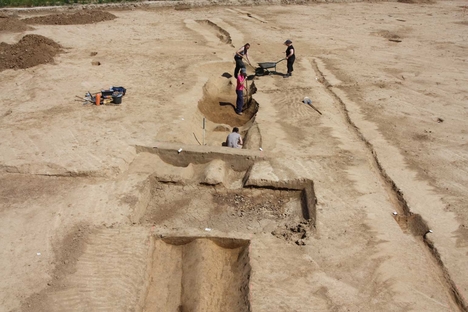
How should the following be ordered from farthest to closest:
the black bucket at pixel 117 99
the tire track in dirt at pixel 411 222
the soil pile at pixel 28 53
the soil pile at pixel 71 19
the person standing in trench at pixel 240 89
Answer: the soil pile at pixel 71 19, the soil pile at pixel 28 53, the person standing in trench at pixel 240 89, the black bucket at pixel 117 99, the tire track in dirt at pixel 411 222

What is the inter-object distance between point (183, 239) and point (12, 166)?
431 cm

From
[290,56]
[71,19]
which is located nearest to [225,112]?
[290,56]

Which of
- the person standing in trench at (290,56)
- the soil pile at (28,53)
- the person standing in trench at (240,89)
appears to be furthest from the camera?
the soil pile at (28,53)

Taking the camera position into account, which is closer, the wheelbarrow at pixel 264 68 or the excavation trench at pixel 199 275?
the excavation trench at pixel 199 275

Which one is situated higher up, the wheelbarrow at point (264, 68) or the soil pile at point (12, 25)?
the soil pile at point (12, 25)

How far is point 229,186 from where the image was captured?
8.88 m

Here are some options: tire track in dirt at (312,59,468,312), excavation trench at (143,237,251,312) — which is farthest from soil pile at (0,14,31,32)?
excavation trench at (143,237,251,312)

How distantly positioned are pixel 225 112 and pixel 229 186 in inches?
205

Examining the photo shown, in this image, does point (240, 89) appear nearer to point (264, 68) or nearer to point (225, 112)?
point (225, 112)

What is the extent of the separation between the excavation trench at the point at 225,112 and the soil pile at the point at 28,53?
634 centimetres

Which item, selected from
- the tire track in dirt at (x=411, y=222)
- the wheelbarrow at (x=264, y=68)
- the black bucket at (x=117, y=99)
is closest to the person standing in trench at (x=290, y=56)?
the wheelbarrow at (x=264, y=68)

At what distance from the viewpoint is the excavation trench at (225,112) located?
11.3 metres

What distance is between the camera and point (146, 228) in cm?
714

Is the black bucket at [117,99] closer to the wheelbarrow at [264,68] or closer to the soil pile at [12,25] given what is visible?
the wheelbarrow at [264,68]
